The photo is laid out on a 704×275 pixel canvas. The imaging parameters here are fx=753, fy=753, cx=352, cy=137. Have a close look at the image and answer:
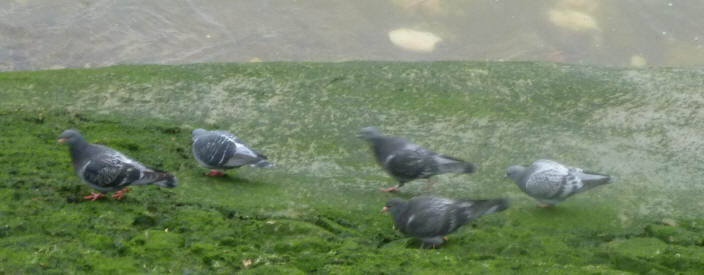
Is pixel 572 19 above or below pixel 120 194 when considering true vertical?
above

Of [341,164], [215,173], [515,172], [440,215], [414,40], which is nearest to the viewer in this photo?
[440,215]

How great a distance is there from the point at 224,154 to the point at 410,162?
1342 mm

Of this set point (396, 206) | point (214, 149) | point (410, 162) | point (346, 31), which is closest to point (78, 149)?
point (214, 149)

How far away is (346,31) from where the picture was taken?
11.5 m

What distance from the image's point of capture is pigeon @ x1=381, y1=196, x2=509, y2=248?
4.53 meters

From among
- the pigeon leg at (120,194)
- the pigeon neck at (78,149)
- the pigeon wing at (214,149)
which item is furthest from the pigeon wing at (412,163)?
the pigeon neck at (78,149)

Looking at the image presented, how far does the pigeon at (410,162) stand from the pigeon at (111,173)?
152 cm

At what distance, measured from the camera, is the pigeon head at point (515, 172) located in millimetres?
5145

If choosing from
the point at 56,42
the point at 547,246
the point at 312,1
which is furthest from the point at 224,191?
the point at 312,1

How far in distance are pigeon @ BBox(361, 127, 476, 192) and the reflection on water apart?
550cm

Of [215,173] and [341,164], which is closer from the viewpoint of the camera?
[215,173]

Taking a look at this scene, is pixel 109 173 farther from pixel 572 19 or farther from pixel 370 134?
pixel 572 19

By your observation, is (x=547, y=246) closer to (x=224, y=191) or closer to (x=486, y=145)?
(x=486, y=145)

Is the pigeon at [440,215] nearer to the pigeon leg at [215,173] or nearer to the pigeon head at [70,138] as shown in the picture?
the pigeon leg at [215,173]
